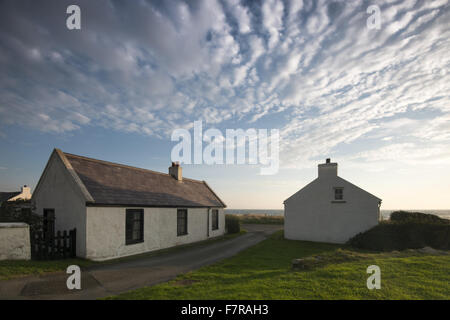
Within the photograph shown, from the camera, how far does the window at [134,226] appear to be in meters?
14.5

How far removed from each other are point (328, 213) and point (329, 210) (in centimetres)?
28

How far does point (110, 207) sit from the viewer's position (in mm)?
13328

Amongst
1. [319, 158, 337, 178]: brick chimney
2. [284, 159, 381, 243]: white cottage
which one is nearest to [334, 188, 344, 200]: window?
[284, 159, 381, 243]: white cottage

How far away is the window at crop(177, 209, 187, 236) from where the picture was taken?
A: 18859 millimetres

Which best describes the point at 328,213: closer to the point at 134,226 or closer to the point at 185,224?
the point at 185,224

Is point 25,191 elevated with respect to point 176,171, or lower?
lower

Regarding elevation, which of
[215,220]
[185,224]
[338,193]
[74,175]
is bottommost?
[215,220]

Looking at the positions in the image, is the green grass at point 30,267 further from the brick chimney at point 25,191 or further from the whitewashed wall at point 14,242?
the brick chimney at point 25,191

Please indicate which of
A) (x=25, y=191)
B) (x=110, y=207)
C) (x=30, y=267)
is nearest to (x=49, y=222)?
(x=110, y=207)

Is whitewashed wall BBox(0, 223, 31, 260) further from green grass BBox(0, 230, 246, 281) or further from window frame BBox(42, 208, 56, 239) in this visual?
window frame BBox(42, 208, 56, 239)
